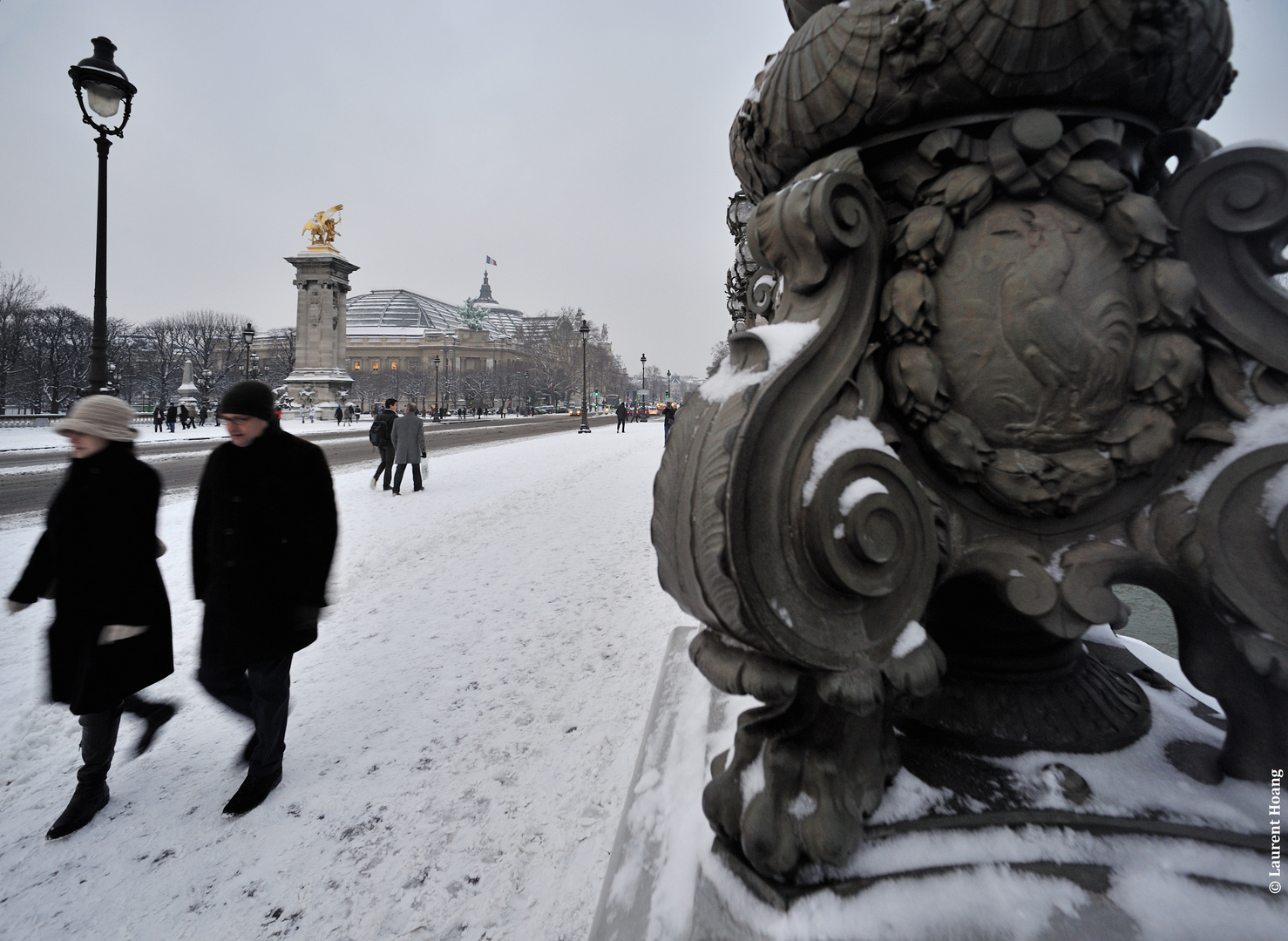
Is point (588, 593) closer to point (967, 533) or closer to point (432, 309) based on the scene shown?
point (967, 533)

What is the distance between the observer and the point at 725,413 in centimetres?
147

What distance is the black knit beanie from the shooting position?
8.48ft

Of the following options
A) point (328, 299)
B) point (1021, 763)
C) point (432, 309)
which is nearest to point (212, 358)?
point (328, 299)

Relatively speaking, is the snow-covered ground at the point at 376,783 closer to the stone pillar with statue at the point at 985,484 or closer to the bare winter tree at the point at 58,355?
the stone pillar with statue at the point at 985,484

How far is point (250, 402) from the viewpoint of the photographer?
8.64ft

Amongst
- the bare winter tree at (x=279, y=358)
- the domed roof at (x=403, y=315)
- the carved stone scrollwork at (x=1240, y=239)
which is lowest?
the carved stone scrollwork at (x=1240, y=239)

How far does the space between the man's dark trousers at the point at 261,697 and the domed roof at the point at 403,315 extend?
97.9m

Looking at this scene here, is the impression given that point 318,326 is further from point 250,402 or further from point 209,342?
point 250,402

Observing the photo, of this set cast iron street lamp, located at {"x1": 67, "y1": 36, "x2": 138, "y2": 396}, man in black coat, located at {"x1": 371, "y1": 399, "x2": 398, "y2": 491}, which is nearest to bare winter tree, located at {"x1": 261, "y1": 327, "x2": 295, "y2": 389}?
man in black coat, located at {"x1": 371, "y1": 399, "x2": 398, "y2": 491}

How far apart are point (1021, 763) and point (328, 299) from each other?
54.8m

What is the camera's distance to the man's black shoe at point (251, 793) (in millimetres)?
2348

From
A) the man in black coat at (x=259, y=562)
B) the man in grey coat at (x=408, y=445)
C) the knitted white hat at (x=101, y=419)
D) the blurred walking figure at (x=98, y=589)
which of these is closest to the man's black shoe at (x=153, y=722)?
the blurred walking figure at (x=98, y=589)

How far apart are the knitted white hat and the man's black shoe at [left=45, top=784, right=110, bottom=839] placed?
4.49ft

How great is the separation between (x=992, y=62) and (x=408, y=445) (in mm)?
10304
